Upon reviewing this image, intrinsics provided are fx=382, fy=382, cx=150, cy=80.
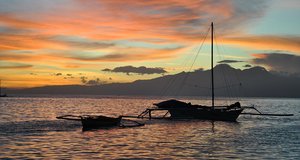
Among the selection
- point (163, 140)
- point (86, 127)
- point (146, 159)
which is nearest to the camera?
point (146, 159)

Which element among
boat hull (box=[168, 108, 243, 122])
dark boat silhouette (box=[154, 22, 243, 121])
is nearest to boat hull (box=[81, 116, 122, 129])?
dark boat silhouette (box=[154, 22, 243, 121])

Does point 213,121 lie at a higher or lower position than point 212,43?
lower

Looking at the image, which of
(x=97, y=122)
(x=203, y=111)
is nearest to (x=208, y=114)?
(x=203, y=111)

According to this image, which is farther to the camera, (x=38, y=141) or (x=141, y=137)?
(x=141, y=137)

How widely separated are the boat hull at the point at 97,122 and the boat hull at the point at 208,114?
70.0ft

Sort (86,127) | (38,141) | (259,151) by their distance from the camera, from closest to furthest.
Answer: (259,151) → (38,141) → (86,127)

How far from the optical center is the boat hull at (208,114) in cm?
6788

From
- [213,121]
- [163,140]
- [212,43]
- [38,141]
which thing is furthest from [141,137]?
[212,43]

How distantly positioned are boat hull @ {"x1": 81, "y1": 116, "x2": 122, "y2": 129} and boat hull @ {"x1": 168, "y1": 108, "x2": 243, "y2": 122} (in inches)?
840

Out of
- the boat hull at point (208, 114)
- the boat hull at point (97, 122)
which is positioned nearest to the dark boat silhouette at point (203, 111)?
the boat hull at point (208, 114)

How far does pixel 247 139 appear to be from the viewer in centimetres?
4100

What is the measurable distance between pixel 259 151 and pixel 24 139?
22.5 meters

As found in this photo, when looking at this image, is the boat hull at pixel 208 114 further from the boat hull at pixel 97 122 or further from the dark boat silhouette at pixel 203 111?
the boat hull at pixel 97 122

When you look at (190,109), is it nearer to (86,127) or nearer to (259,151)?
(86,127)
